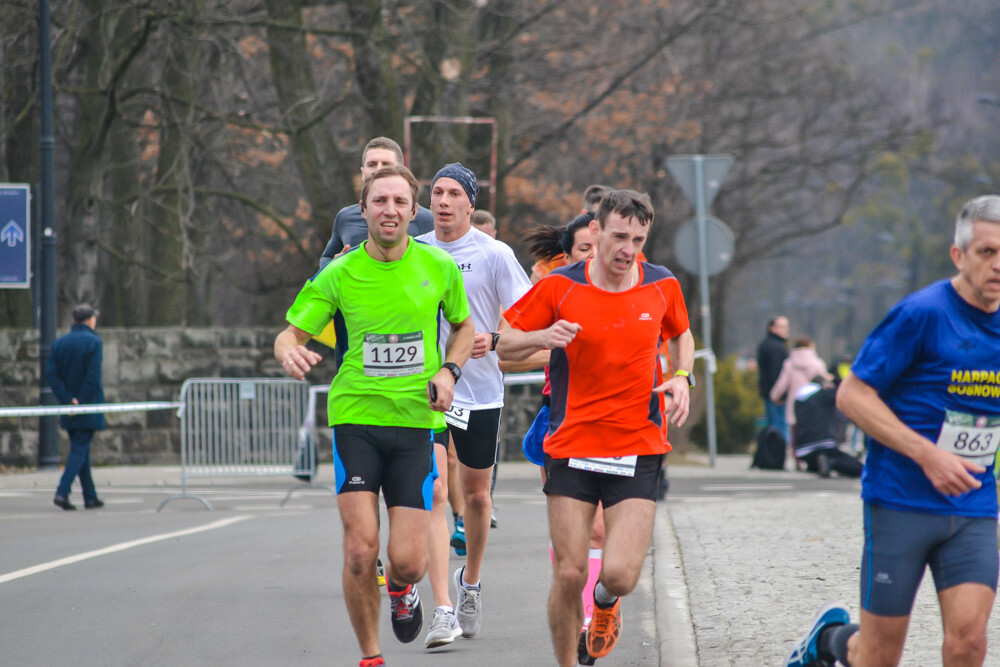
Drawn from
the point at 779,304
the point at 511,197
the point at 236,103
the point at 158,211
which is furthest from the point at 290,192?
the point at 779,304

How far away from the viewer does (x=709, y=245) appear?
17531 mm

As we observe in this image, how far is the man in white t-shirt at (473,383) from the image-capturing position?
6734 mm

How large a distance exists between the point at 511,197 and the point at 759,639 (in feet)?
63.2

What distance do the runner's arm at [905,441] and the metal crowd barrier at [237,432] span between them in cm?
1118

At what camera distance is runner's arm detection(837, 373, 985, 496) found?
13.8ft

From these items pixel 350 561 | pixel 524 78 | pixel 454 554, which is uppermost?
pixel 524 78

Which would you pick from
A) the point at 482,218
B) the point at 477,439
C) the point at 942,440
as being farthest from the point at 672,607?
the point at 482,218

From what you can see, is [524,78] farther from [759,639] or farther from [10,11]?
[759,639]

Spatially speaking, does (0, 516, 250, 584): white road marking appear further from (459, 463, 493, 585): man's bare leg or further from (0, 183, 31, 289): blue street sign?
(0, 183, 31, 289): blue street sign

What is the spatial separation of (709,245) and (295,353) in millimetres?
12648

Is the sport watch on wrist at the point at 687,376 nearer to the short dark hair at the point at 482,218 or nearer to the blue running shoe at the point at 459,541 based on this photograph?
the blue running shoe at the point at 459,541

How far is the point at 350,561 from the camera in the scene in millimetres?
5430

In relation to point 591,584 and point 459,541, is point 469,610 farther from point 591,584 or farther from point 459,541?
point 459,541

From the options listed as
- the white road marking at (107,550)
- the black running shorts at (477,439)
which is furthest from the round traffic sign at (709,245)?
the black running shorts at (477,439)
